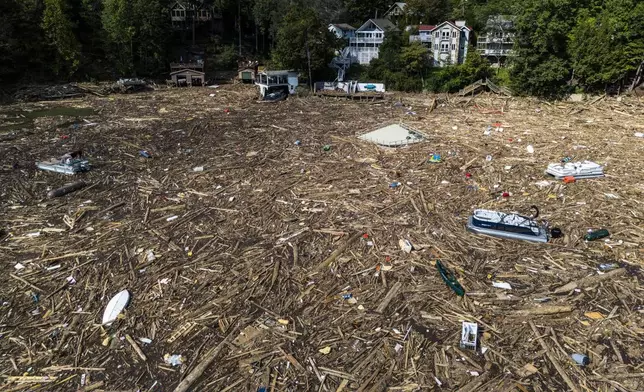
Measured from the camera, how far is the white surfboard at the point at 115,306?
7801mm

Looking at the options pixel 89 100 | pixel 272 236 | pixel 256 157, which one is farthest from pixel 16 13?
pixel 272 236

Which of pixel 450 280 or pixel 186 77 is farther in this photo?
pixel 186 77

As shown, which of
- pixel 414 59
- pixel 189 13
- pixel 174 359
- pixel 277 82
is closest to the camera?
pixel 174 359

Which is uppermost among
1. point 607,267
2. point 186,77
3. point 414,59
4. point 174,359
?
point 414,59

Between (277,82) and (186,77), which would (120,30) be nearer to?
(186,77)

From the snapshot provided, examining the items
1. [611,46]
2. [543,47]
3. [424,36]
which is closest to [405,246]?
[543,47]

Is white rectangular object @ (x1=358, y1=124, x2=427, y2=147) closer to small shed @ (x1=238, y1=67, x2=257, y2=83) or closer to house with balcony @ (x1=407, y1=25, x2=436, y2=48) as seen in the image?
small shed @ (x1=238, y1=67, x2=257, y2=83)

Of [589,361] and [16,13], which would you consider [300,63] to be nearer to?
[16,13]

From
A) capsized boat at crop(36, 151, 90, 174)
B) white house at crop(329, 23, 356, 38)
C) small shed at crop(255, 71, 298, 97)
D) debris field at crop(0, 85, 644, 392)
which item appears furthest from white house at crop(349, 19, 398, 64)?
capsized boat at crop(36, 151, 90, 174)

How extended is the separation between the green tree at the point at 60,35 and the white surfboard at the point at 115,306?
35861 millimetres

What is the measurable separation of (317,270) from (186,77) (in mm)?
33438

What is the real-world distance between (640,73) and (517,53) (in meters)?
8.06

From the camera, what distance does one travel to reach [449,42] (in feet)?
134

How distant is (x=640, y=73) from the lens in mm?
26375
